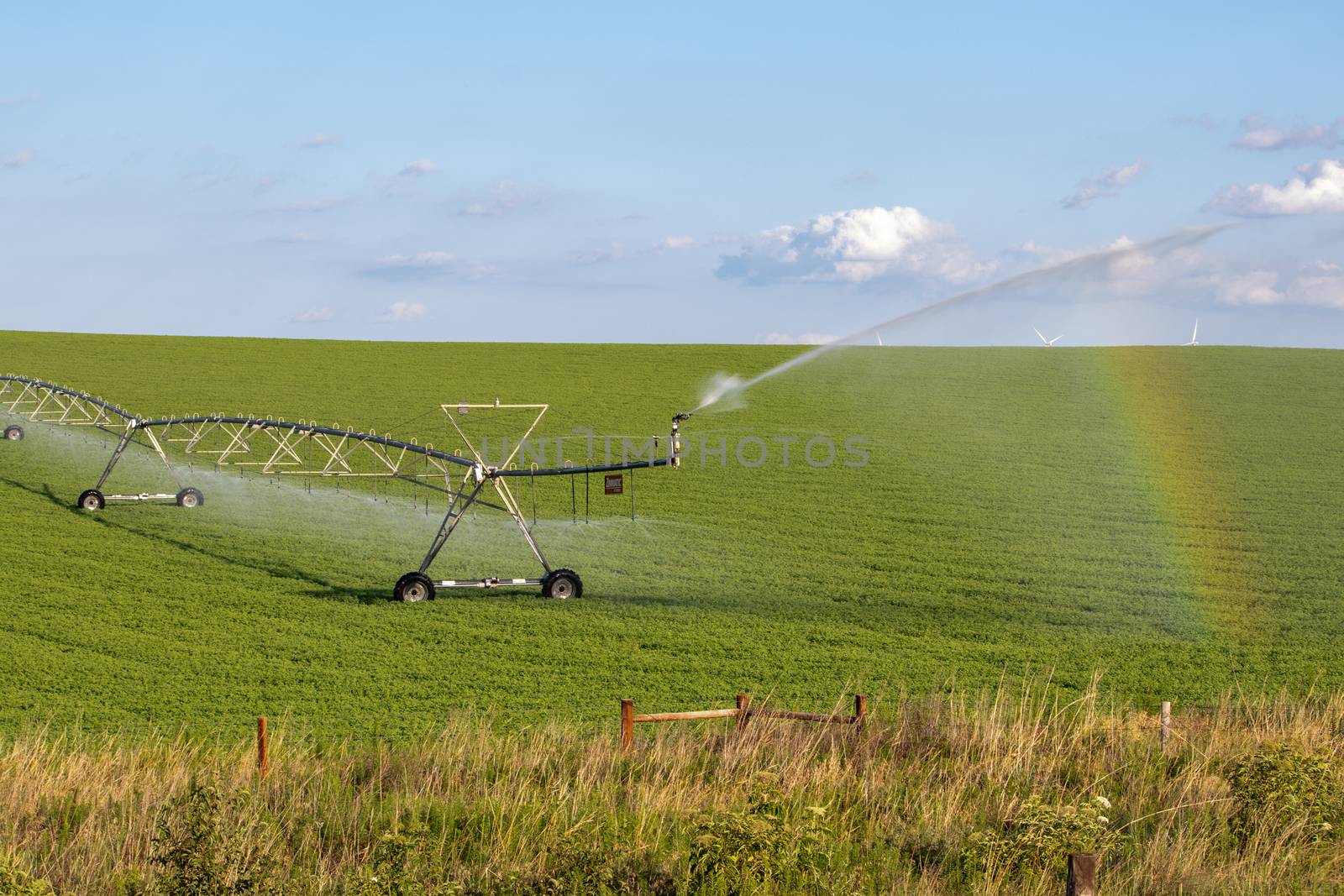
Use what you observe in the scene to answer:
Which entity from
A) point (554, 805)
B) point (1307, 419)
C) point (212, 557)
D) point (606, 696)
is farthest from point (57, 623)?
point (1307, 419)

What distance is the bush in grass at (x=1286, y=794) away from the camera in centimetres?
1156

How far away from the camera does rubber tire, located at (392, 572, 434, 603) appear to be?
26.0m

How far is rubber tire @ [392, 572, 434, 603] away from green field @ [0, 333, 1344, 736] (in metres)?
0.37

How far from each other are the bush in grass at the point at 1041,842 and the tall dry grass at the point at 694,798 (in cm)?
14

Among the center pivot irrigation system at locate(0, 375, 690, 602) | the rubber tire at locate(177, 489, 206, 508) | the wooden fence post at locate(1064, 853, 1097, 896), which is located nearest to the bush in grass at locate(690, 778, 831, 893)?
the wooden fence post at locate(1064, 853, 1097, 896)

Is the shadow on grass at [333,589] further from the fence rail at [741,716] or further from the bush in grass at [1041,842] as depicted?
the bush in grass at [1041,842]

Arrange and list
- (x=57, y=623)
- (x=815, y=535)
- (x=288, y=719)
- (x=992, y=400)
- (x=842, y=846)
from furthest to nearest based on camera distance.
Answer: (x=992, y=400)
(x=815, y=535)
(x=57, y=623)
(x=288, y=719)
(x=842, y=846)

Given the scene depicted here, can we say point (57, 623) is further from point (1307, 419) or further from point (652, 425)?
point (1307, 419)

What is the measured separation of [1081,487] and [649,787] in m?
34.2

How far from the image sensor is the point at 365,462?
1818 inches

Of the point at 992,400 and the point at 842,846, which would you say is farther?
the point at 992,400

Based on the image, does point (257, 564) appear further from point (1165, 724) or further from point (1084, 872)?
point (1084, 872)

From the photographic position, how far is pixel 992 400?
2537 inches

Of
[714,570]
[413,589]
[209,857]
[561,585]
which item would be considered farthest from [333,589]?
[209,857]
